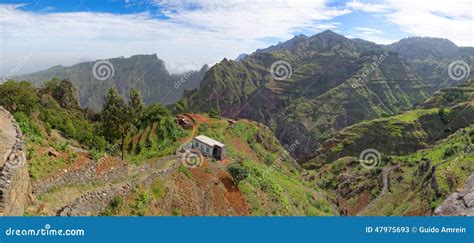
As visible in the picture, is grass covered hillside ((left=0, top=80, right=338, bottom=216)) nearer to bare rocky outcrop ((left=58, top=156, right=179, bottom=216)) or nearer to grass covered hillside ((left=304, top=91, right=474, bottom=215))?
bare rocky outcrop ((left=58, top=156, right=179, bottom=216))

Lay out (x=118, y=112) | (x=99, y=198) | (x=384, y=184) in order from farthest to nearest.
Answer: (x=384, y=184) < (x=118, y=112) < (x=99, y=198)

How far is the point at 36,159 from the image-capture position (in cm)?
2230

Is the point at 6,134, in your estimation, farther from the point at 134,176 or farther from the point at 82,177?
the point at 134,176

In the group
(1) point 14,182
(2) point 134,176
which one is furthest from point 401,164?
(1) point 14,182

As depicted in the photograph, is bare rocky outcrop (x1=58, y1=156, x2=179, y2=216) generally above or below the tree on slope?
below

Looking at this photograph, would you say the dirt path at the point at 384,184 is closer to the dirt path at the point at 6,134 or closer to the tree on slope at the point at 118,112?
the tree on slope at the point at 118,112

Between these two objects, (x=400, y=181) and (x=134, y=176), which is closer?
(x=134, y=176)

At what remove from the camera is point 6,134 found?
76.5 ft

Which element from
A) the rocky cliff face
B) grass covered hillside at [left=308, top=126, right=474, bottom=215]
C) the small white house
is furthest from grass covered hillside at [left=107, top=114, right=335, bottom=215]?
grass covered hillside at [left=308, top=126, right=474, bottom=215]

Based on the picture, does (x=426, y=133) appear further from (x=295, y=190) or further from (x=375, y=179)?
(x=295, y=190)

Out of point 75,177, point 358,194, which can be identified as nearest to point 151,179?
point 75,177

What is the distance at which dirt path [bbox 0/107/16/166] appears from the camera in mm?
20470

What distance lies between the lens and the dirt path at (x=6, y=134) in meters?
20.5

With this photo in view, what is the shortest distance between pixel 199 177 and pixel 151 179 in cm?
618
